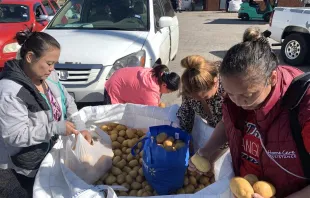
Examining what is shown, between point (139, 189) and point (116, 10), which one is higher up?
point (116, 10)

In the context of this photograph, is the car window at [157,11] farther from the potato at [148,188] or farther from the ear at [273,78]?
the ear at [273,78]

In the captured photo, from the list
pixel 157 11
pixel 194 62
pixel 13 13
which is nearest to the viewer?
pixel 194 62

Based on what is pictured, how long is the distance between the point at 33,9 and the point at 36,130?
21.5 ft

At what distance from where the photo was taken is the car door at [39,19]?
7491mm

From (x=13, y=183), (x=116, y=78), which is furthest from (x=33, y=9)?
(x=13, y=183)

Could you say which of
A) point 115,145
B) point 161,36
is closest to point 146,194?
point 115,145

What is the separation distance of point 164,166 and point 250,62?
1057 millimetres

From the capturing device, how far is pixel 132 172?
2.58m

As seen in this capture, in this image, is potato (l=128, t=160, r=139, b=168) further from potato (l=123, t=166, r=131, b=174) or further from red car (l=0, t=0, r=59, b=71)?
red car (l=0, t=0, r=59, b=71)

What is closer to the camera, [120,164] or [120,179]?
[120,179]

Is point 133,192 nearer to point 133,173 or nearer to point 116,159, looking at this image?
point 133,173

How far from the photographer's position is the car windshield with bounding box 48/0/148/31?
4.91 meters

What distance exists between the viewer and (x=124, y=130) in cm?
309

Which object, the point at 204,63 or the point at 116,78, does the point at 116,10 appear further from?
the point at 204,63
